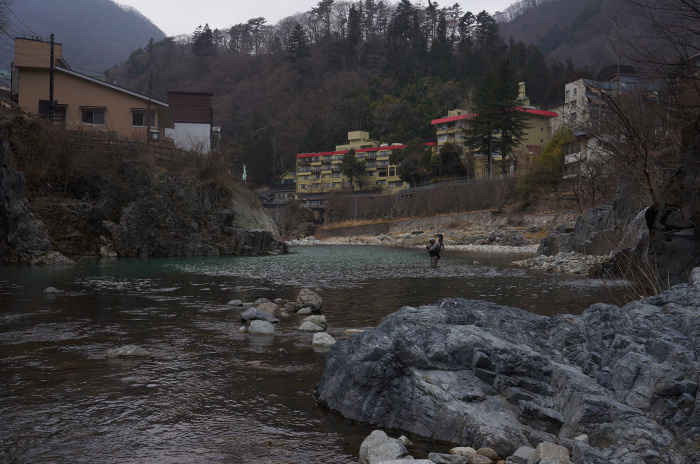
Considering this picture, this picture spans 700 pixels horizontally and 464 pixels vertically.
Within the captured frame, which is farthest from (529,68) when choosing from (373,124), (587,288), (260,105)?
(587,288)

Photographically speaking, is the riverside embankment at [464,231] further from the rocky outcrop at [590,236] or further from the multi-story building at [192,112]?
the multi-story building at [192,112]

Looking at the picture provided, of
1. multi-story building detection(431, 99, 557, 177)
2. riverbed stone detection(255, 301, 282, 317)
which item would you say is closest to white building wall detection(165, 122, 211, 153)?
multi-story building detection(431, 99, 557, 177)

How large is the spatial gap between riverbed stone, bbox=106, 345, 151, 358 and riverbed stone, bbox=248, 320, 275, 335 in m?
2.74

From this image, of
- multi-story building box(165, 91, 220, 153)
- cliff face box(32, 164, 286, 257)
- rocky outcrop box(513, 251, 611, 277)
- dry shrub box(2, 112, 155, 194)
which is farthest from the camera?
multi-story building box(165, 91, 220, 153)

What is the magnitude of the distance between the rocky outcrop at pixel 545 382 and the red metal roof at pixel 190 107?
229 feet

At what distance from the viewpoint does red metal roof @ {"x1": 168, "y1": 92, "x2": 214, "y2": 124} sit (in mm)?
72188

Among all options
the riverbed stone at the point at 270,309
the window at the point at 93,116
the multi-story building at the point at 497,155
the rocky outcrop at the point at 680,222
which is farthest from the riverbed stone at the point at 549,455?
the multi-story building at the point at 497,155

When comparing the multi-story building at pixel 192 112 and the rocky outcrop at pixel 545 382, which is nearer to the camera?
the rocky outcrop at pixel 545 382

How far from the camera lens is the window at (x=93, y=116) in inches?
2093

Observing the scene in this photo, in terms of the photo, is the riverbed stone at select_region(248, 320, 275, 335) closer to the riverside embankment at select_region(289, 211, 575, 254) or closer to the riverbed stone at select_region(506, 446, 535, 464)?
the riverbed stone at select_region(506, 446, 535, 464)

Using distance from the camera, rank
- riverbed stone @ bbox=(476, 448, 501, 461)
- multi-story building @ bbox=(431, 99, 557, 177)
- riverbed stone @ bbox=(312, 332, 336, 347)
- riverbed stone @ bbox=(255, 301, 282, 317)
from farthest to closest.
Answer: multi-story building @ bbox=(431, 99, 557, 177)
riverbed stone @ bbox=(255, 301, 282, 317)
riverbed stone @ bbox=(312, 332, 336, 347)
riverbed stone @ bbox=(476, 448, 501, 461)

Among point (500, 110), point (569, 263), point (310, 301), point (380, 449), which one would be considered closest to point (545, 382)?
point (380, 449)

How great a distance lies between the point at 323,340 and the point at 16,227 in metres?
28.4

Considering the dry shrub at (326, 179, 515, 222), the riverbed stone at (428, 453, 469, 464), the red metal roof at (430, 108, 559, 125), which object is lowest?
the riverbed stone at (428, 453, 469, 464)
